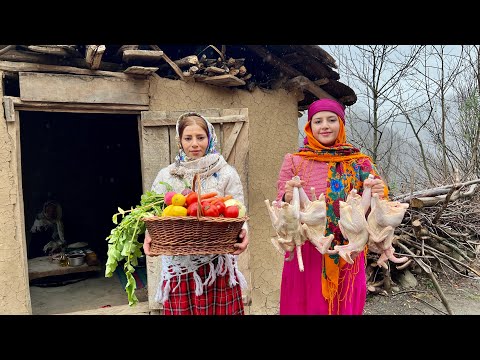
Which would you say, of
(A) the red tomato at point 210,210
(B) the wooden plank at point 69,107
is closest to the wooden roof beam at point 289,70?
(B) the wooden plank at point 69,107

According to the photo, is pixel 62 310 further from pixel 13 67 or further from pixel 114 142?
pixel 114 142

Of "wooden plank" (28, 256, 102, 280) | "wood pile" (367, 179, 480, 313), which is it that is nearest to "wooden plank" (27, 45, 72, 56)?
"wooden plank" (28, 256, 102, 280)

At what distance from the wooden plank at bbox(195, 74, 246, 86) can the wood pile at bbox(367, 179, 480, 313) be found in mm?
2586

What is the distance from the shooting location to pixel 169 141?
11.5ft

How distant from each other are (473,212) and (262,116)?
3446 mm

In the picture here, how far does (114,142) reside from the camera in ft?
23.6

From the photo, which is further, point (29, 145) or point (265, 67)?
point (29, 145)

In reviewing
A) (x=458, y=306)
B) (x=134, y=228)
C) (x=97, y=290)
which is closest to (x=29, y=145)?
(x=97, y=290)

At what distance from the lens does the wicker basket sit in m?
1.77

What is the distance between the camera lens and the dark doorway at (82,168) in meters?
6.66

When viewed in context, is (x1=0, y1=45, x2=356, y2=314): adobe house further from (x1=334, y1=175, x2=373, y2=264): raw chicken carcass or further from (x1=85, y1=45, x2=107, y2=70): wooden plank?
(x1=334, y1=175, x2=373, y2=264): raw chicken carcass

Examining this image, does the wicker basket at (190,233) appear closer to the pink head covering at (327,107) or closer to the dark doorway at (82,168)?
the pink head covering at (327,107)

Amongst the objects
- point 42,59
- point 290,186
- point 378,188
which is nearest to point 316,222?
point 290,186

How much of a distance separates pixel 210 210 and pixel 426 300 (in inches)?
166
